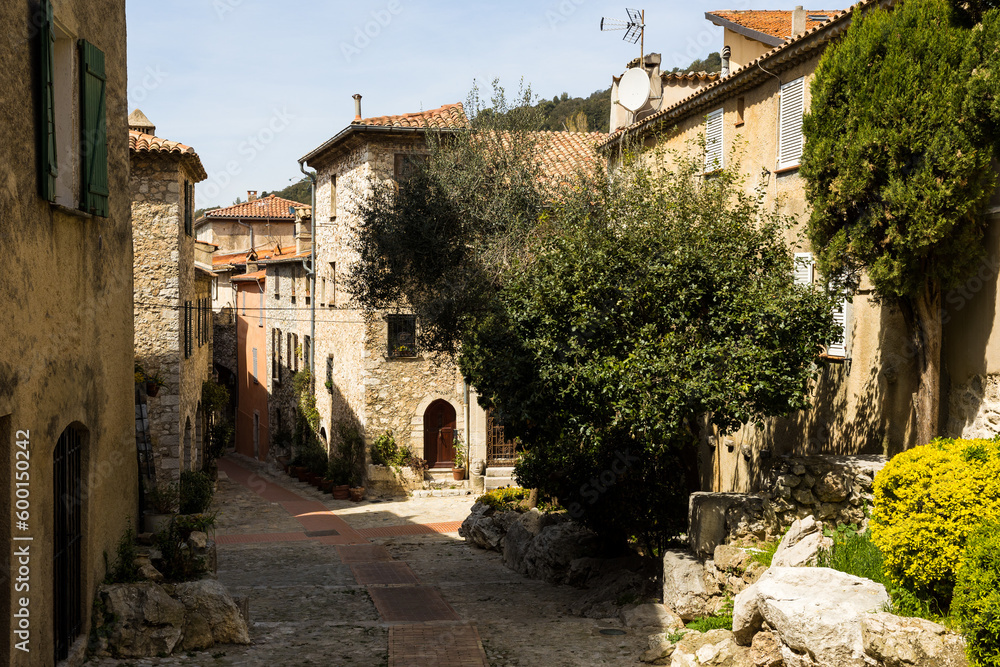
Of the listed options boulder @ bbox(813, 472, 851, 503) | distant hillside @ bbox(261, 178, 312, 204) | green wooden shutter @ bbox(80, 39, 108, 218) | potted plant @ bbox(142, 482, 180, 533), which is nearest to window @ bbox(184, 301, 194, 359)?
potted plant @ bbox(142, 482, 180, 533)

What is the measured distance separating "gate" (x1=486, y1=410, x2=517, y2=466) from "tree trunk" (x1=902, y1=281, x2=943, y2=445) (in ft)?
59.2

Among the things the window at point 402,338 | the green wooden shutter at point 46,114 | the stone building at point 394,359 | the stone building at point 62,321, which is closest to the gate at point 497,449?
the stone building at point 394,359

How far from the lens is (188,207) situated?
20375mm

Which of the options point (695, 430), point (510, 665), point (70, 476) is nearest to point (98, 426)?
point (70, 476)

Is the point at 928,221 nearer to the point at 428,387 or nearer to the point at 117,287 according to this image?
the point at 117,287

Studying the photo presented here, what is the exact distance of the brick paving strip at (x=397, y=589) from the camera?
10.5 m

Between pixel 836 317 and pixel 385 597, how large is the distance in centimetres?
855

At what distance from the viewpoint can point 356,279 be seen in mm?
21766

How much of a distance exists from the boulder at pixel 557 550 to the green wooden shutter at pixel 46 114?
1110 cm

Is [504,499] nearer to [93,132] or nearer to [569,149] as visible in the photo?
[569,149]

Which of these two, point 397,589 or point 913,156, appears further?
point 397,589

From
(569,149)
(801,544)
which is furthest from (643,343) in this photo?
(569,149)

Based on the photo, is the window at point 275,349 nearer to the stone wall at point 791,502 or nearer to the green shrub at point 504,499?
the green shrub at point 504,499

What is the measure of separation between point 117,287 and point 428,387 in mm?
17530
